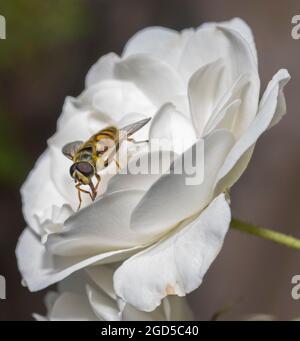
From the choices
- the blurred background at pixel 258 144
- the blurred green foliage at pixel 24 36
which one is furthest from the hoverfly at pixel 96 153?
the blurred background at pixel 258 144

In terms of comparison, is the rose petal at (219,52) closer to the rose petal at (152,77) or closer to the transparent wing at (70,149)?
the rose petal at (152,77)

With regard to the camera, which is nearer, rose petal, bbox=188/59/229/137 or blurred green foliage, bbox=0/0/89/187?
rose petal, bbox=188/59/229/137

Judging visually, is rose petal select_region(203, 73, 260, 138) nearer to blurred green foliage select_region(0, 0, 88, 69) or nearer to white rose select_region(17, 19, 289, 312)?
white rose select_region(17, 19, 289, 312)

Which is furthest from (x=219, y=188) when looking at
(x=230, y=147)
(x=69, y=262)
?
(x=69, y=262)

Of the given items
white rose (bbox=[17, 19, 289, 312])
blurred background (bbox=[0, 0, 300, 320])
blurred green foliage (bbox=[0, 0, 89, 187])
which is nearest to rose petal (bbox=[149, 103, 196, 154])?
white rose (bbox=[17, 19, 289, 312])
